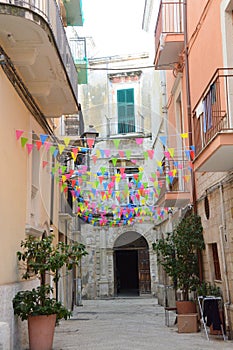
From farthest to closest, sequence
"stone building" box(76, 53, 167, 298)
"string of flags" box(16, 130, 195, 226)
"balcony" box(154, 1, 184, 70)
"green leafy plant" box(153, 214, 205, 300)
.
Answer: "stone building" box(76, 53, 167, 298) < "string of flags" box(16, 130, 195, 226) < "balcony" box(154, 1, 184, 70) < "green leafy plant" box(153, 214, 205, 300)

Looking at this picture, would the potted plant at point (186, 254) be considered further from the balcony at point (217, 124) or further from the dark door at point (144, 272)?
the dark door at point (144, 272)

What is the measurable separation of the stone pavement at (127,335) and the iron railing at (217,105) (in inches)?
133

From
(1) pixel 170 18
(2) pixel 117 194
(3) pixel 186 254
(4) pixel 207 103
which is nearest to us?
(4) pixel 207 103

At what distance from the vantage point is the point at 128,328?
1057cm

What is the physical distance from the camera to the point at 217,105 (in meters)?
7.56

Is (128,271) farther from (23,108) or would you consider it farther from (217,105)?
(217,105)

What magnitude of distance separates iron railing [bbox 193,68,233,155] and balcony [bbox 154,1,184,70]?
3452 millimetres

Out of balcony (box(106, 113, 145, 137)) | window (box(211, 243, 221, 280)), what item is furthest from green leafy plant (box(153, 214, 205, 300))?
balcony (box(106, 113, 145, 137))

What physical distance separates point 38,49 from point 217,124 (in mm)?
3036

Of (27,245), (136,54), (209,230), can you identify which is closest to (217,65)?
(209,230)

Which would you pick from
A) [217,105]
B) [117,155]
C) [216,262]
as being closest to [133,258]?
Answer: [117,155]

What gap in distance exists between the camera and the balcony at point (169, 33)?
37.7 ft

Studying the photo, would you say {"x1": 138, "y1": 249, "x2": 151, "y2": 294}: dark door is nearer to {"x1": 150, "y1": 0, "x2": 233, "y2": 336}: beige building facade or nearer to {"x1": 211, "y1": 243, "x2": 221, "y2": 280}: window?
{"x1": 150, "y1": 0, "x2": 233, "y2": 336}: beige building facade

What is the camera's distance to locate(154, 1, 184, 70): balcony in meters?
11.5
